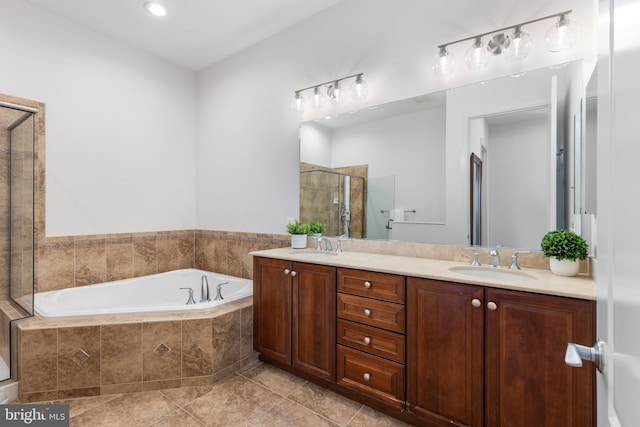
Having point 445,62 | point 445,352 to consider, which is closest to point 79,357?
point 445,352

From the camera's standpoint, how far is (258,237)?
3.13 meters

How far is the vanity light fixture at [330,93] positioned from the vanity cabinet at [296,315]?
1.40 meters

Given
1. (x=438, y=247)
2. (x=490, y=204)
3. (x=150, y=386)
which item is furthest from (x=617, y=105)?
(x=150, y=386)

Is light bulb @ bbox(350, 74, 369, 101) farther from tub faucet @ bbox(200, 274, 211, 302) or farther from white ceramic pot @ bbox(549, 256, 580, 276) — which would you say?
tub faucet @ bbox(200, 274, 211, 302)

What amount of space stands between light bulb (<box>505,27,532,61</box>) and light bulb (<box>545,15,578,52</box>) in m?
0.09

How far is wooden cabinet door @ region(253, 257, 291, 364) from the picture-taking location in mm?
2266

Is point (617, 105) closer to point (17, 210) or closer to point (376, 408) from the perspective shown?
point (376, 408)

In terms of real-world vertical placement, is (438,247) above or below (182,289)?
above

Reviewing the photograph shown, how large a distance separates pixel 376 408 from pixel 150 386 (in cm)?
153

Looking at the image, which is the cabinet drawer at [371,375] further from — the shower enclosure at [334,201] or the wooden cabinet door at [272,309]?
the shower enclosure at [334,201]

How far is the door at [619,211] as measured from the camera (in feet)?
1.35

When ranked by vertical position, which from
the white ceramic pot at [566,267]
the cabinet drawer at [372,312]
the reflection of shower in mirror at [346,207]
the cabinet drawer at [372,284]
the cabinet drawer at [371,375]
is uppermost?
the reflection of shower in mirror at [346,207]

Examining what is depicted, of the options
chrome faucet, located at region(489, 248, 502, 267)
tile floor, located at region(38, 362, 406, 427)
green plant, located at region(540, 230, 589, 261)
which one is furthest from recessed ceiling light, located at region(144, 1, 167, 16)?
green plant, located at region(540, 230, 589, 261)

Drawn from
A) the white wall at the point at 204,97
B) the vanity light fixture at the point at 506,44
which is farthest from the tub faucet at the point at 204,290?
the vanity light fixture at the point at 506,44
